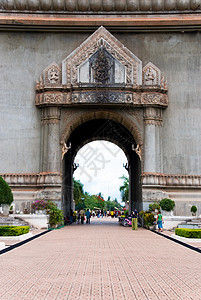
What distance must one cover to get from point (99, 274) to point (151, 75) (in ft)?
68.5

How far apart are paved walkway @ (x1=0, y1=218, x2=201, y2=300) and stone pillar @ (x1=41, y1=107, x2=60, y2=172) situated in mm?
14142

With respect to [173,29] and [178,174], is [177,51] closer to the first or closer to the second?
[173,29]

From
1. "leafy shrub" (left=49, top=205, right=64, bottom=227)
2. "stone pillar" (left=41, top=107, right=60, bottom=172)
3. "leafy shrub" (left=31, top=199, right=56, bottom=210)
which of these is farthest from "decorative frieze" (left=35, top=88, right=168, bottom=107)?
"leafy shrub" (left=49, top=205, right=64, bottom=227)

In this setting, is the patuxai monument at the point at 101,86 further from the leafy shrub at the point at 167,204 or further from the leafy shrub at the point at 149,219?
the leafy shrub at the point at 149,219

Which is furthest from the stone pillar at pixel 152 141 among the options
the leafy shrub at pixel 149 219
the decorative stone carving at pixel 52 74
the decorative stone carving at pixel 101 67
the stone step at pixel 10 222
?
the stone step at pixel 10 222

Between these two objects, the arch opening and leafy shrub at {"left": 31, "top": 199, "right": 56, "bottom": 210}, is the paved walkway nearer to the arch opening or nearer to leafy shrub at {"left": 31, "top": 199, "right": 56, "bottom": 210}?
leafy shrub at {"left": 31, "top": 199, "right": 56, "bottom": 210}

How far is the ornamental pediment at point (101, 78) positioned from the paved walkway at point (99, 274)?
Result: 50.6 feet

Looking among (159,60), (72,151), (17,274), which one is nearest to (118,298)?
(17,274)

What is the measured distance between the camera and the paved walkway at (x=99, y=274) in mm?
6941

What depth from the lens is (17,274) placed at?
28.5 feet

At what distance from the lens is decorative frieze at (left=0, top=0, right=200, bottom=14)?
28.4 m

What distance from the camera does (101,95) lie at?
89.5 ft

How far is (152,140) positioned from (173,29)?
24.3 ft

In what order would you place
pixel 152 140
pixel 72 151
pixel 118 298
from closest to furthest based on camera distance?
pixel 118 298 → pixel 152 140 → pixel 72 151
